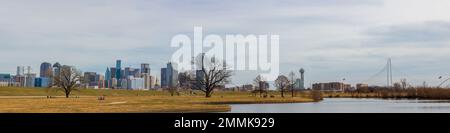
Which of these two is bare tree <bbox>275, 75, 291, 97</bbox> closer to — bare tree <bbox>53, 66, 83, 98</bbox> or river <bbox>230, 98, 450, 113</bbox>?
bare tree <bbox>53, 66, 83, 98</bbox>

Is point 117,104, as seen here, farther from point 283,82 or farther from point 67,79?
point 283,82

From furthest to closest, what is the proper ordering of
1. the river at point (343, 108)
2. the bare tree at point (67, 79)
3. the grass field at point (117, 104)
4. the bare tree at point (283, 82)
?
the bare tree at point (283, 82) → the bare tree at point (67, 79) → the river at point (343, 108) → the grass field at point (117, 104)

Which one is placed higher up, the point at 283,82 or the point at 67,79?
the point at 67,79

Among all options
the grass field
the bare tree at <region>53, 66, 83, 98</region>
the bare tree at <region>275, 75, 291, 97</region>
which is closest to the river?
the grass field

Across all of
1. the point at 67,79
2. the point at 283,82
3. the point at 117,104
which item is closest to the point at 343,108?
the point at 117,104

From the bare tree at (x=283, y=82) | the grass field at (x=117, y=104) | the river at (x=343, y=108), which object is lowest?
the river at (x=343, y=108)

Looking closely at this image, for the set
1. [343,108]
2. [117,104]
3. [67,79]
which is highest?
[67,79]

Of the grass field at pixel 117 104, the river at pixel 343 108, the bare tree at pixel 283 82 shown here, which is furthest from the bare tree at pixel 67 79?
the bare tree at pixel 283 82

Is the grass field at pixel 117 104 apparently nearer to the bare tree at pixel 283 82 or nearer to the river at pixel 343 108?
the river at pixel 343 108
